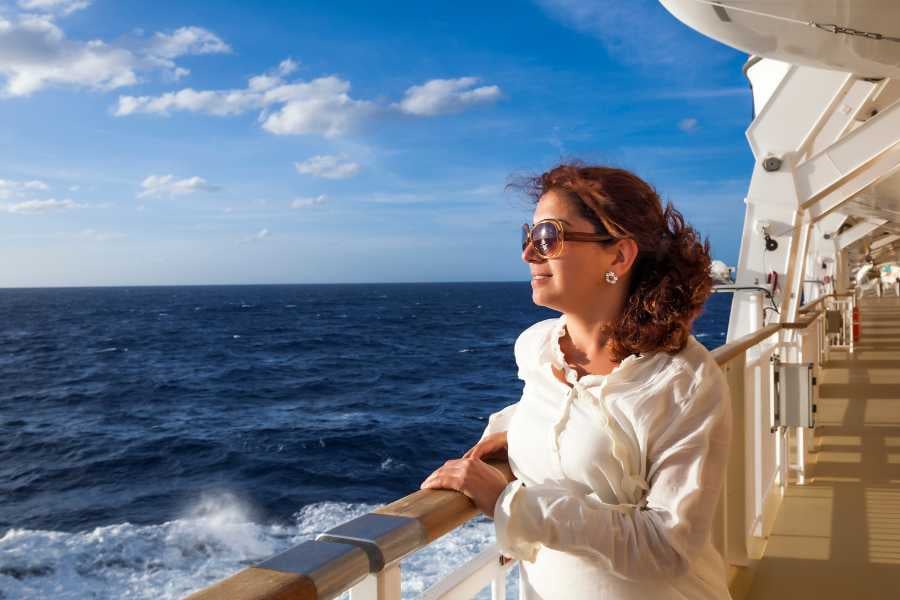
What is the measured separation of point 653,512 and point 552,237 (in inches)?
14.1

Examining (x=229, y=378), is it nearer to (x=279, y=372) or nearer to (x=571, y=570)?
(x=279, y=372)

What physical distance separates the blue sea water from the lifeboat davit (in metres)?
4.61

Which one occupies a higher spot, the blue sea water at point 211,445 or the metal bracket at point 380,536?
the metal bracket at point 380,536

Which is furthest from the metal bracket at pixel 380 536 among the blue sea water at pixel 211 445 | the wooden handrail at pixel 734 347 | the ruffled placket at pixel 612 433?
the blue sea water at pixel 211 445

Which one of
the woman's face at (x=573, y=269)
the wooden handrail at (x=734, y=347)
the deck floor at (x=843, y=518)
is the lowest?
the deck floor at (x=843, y=518)

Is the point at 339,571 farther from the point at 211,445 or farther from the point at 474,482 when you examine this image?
the point at 211,445

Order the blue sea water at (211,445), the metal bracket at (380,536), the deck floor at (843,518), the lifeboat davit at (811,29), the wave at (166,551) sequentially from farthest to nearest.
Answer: the blue sea water at (211,445)
the wave at (166,551)
the lifeboat davit at (811,29)
the deck floor at (843,518)
the metal bracket at (380,536)

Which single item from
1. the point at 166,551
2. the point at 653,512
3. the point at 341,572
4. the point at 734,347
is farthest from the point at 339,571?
the point at 166,551

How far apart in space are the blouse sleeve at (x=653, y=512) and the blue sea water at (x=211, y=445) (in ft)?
18.7

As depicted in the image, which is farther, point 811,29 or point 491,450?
point 811,29

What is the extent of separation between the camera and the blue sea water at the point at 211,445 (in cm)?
1061

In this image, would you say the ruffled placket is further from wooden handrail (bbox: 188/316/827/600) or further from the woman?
wooden handrail (bbox: 188/316/827/600)

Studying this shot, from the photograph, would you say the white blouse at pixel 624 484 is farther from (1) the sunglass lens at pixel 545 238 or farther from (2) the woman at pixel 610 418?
(1) the sunglass lens at pixel 545 238

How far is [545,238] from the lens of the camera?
107cm
